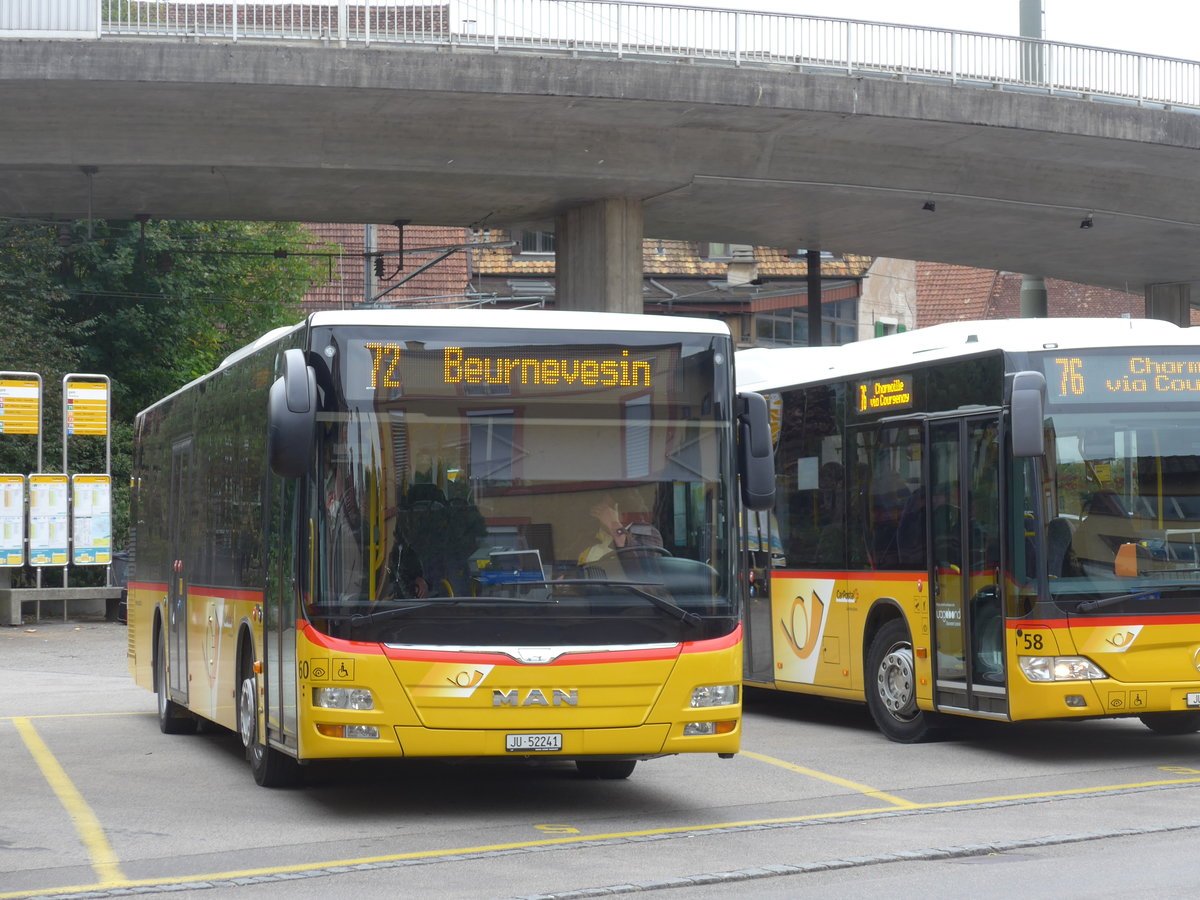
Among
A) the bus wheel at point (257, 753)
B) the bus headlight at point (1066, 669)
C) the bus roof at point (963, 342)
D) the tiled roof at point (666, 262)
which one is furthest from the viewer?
the tiled roof at point (666, 262)

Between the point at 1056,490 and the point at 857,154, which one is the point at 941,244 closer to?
the point at 857,154

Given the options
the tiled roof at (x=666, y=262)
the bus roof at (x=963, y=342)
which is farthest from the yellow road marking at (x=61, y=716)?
the tiled roof at (x=666, y=262)

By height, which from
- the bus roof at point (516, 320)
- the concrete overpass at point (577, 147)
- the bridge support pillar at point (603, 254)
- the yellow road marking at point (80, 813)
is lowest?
the yellow road marking at point (80, 813)

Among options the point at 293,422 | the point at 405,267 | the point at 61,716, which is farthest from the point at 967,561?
the point at 405,267

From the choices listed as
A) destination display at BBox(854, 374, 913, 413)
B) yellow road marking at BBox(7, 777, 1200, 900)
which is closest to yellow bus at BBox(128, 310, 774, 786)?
yellow road marking at BBox(7, 777, 1200, 900)

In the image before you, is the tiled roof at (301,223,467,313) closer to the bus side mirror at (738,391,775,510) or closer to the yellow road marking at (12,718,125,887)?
the yellow road marking at (12,718,125,887)

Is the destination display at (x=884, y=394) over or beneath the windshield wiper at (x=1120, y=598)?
over

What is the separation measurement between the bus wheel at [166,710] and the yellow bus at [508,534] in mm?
4682

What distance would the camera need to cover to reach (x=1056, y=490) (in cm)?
1145

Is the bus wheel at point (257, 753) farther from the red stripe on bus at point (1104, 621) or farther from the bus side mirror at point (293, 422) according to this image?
the red stripe on bus at point (1104, 621)

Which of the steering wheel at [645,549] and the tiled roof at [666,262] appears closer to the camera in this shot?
the steering wheel at [645,549]

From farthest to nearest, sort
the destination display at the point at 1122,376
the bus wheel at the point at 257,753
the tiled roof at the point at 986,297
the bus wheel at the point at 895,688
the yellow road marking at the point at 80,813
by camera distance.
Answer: the tiled roof at the point at 986,297, the bus wheel at the point at 895,688, the destination display at the point at 1122,376, the bus wheel at the point at 257,753, the yellow road marking at the point at 80,813

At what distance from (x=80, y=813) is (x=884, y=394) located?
6.57 metres

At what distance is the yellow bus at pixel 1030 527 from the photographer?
11.4 metres
